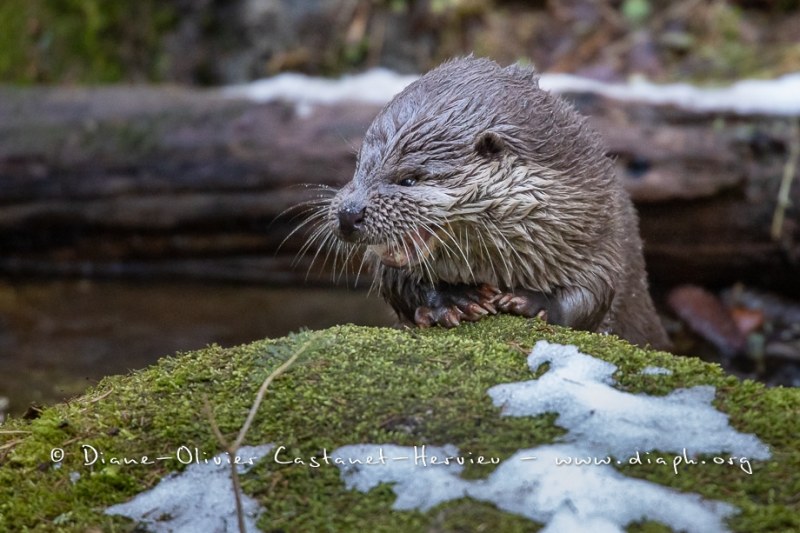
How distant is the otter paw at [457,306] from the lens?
10.6ft

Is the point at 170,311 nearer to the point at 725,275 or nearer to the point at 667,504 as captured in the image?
the point at 725,275

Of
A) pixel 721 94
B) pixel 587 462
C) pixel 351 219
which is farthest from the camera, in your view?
pixel 721 94

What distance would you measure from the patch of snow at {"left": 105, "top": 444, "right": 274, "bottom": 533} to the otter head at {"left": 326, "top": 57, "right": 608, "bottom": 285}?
3.99 feet

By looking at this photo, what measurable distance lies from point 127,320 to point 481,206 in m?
4.18

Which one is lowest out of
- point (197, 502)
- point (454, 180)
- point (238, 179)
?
point (238, 179)

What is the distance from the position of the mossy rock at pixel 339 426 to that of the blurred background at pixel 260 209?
276 cm

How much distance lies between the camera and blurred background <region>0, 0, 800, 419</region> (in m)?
6.19

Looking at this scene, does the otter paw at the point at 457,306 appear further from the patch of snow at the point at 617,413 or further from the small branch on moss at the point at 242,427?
the patch of snow at the point at 617,413

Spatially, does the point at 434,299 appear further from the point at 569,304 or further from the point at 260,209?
the point at 260,209

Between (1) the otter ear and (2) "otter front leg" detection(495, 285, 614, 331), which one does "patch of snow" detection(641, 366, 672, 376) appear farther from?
(1) the otter ear

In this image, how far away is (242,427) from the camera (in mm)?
2273

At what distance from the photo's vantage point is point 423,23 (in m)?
9.38

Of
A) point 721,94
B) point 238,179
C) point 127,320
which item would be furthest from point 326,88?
point 721,94

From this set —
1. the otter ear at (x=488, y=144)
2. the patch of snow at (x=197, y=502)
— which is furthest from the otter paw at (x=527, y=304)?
the patch of snow at (x=197, y=502)
